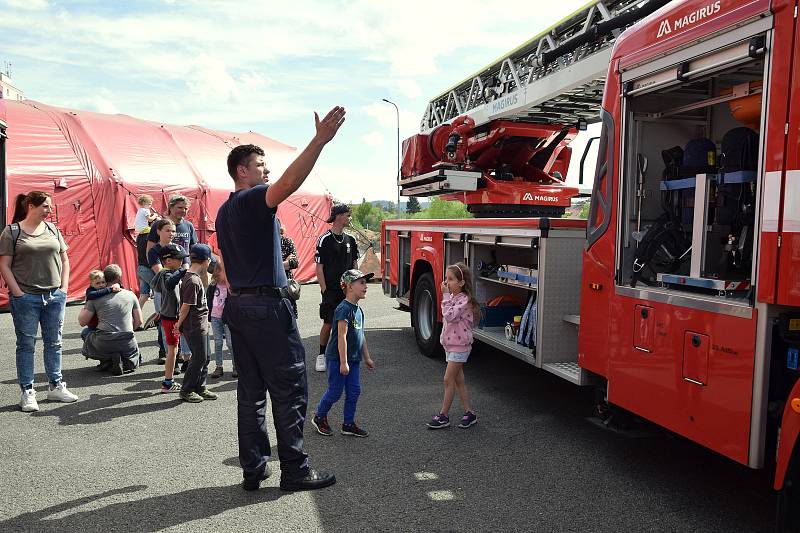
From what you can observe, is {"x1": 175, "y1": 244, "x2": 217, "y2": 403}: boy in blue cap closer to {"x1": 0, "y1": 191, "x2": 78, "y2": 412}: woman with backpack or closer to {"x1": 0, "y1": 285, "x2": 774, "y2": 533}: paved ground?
Result: {"x1": 0, "y1": 285, "x2": 774, "y2": 533}: paved ground

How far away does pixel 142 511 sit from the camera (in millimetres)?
3686

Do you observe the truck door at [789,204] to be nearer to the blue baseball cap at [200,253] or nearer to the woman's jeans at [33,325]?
the blue baseball cap at [200,253]

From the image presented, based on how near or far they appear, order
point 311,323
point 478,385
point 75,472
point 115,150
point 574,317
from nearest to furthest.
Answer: point 75,472, point 574,317, point 478,385, point 311,323, point 115,150

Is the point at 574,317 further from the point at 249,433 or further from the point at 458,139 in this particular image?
the point at 458,139

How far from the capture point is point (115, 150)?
13.8m

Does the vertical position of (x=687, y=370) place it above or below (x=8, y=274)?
below

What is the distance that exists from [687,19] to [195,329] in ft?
15.2

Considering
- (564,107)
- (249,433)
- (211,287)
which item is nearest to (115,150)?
(211,287)

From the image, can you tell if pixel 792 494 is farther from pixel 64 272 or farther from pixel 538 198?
pixel 64 272

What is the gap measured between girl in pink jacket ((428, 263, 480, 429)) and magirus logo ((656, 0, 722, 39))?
2.28 m

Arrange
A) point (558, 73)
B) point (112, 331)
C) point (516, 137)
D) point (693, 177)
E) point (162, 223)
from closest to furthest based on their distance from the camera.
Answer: point (693, 177) → point (558, 73) → point (112, 331) → point (162, 223) → point (516, 137)

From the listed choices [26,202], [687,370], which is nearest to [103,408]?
[26,202]

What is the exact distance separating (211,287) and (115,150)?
8428mm

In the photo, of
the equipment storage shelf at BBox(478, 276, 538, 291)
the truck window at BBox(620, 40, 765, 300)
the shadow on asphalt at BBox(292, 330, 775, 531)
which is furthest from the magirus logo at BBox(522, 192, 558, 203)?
the truck window at BBox(620, 40, 765, 300)
